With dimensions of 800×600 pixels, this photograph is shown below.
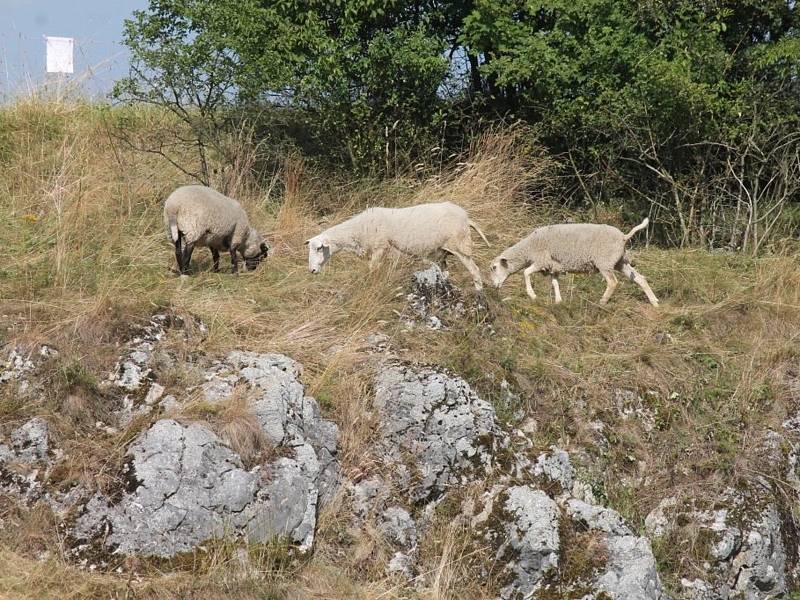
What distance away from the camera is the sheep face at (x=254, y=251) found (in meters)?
9.91

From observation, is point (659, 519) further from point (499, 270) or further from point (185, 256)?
point (185, 256)

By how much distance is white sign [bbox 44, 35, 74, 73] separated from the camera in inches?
546

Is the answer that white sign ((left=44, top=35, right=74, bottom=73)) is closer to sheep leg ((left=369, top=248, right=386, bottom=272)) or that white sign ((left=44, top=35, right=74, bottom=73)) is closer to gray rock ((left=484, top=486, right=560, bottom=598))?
sheep leg ((left=369, top=248, right=386, bottom=272))

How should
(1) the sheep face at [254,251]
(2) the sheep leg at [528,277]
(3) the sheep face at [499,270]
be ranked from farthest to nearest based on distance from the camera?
(1) the sheep face at [254,251]
(3) the sheep face at [499,270]
(2) the sheep leg at [528,277]

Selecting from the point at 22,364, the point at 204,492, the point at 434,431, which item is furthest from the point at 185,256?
the point at 204,492

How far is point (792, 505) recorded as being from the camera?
24.3 ft

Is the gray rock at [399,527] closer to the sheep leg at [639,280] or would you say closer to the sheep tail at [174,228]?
the sheep tail at [174,228]

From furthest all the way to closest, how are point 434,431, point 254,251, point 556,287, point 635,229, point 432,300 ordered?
point 254,251 < point 556,287 < point 635,229 < point 432,300 < point 434,431

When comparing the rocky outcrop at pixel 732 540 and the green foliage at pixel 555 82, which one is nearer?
the rocky outcrop at pixel 732 540

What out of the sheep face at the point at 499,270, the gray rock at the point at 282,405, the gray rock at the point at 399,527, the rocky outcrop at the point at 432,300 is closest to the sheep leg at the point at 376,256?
the rocky outcrop at the point at 432,300

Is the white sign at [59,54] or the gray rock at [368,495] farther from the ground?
the white sign at [59,54]

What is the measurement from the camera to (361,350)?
7.58 metres

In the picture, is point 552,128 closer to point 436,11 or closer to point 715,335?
point 436,11

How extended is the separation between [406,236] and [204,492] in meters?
4.06
